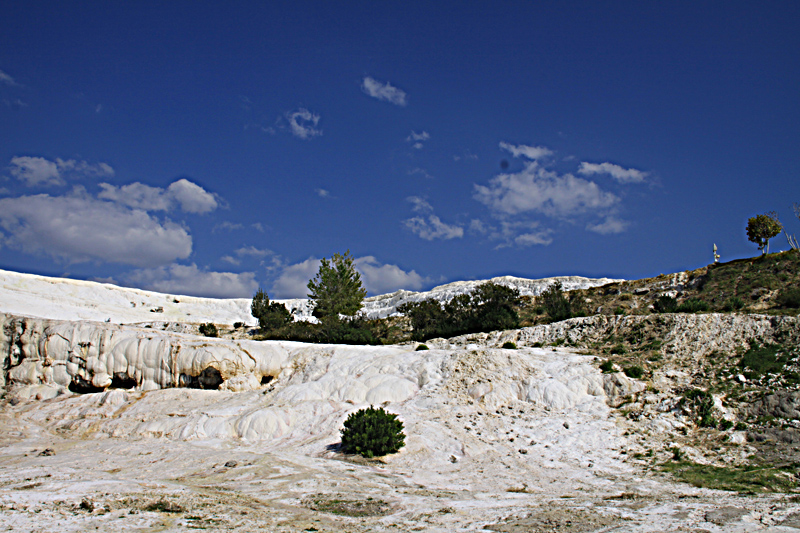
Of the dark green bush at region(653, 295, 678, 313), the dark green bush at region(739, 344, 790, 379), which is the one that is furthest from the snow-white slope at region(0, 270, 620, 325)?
the dark green bush at region(739, 344, 790, 379)

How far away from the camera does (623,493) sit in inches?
475

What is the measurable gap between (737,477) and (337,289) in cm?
4209

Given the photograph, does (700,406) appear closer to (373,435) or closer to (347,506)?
(373,435)

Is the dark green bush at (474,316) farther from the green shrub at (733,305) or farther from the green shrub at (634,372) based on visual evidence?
the green shrub at (733,305)

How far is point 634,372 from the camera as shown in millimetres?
21328

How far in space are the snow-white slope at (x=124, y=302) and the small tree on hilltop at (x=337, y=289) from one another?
796 inches

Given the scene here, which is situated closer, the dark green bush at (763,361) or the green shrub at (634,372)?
the dark green bush at (763,361)

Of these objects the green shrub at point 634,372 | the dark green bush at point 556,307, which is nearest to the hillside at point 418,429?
the green shrub at point 634,372

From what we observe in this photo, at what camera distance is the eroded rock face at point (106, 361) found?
23141mm

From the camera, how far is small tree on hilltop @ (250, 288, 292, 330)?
1967 inches

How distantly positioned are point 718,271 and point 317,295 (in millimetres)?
40268

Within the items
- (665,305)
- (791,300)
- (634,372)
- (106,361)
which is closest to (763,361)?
(634,372)

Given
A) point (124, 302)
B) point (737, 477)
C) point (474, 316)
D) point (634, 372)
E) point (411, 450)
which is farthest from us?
point (124, 302)

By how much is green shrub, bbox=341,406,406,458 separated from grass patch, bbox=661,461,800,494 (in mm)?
8514
